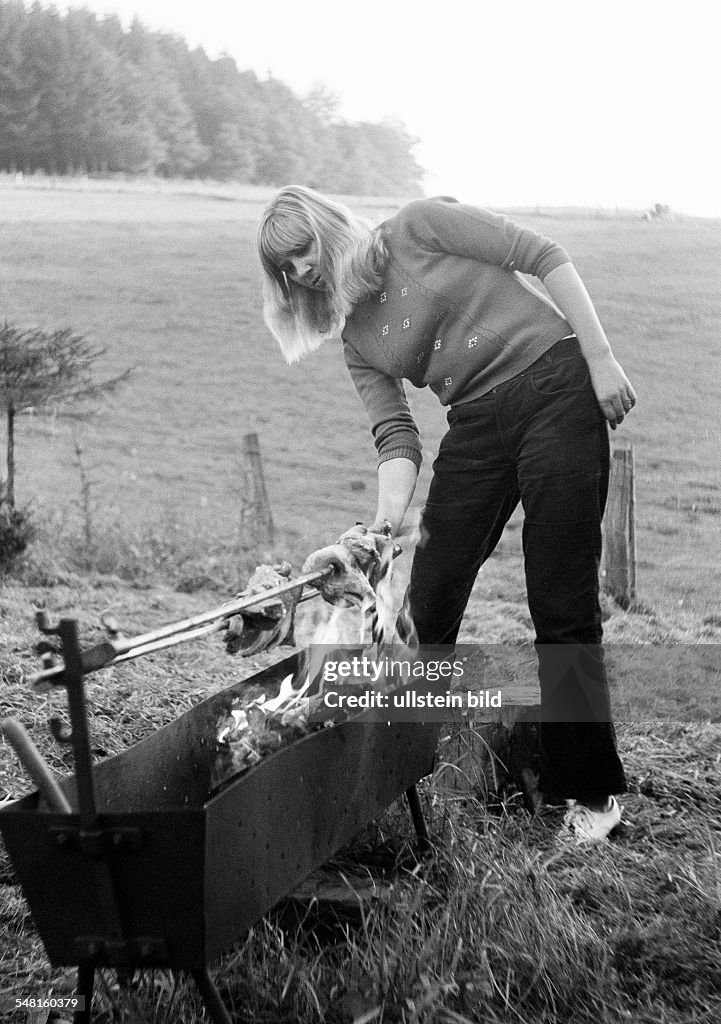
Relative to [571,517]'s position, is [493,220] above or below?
above

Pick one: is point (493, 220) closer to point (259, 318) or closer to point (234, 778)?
point (234, 778)

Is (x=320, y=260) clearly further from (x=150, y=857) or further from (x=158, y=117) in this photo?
(x=158, y=117)

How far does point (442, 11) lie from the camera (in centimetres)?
324

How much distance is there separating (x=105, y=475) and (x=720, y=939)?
2.48 m

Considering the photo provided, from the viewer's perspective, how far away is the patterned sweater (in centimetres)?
204

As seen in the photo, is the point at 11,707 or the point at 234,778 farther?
the point at 11,707

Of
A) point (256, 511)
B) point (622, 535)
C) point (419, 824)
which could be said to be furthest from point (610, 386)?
point (256, 511)

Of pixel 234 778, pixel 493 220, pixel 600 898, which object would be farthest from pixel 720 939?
pixel 493 220

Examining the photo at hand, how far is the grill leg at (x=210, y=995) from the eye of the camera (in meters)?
1.20

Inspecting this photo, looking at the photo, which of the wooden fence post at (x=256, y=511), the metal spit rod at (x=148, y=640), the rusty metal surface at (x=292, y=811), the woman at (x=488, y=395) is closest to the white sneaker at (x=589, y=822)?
the woman at (x=488, y=395)

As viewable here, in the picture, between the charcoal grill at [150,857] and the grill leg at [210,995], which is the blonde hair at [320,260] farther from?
the grill leg at [210,995]

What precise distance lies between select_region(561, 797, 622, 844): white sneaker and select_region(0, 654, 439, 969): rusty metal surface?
2.10 ft

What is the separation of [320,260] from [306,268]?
0.03 metres

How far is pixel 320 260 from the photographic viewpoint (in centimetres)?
203
